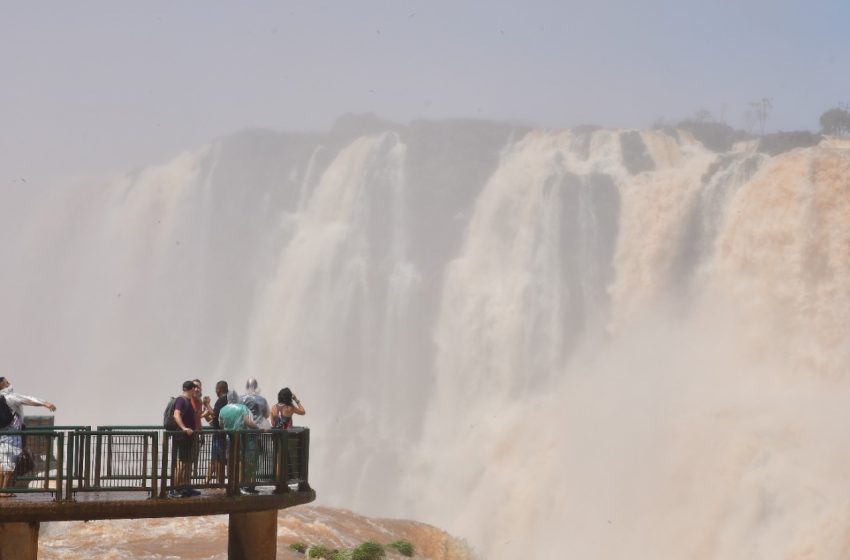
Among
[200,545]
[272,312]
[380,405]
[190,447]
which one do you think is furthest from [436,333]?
[190,447]

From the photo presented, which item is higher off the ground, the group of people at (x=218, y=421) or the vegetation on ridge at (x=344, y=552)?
the group of people at (x=218, y=421)

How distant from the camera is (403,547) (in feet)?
75.4

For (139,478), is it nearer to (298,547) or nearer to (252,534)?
(252,534)

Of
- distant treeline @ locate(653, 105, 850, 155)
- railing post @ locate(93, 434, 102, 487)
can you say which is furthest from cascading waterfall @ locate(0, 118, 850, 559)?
railing post @ locate(93, 434, 102, 487)

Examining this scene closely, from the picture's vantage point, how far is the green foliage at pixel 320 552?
20.4 m

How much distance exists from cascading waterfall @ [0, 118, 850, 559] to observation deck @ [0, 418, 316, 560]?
18.5 m

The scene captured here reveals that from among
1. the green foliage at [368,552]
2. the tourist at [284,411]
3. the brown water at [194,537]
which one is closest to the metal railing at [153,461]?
the tourist at [284,411]

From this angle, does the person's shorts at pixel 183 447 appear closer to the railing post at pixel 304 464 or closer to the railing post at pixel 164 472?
the railing post at pixel 164 472

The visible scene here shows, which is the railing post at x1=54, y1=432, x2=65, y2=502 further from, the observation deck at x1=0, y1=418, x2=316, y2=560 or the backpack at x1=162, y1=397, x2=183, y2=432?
the backpack at x1=162, y1=397, x2=183, y2=432

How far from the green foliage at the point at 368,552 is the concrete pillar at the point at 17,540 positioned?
8405mm

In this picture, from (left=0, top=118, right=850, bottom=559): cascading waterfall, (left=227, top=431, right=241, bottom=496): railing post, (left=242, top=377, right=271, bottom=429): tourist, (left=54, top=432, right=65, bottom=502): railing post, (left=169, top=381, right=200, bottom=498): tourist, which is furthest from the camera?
(left=0, top=118, right=850, bottom=559): cascading waterfall

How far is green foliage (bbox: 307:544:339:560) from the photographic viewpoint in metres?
20.4

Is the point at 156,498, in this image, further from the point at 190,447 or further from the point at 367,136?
the point at 367,136

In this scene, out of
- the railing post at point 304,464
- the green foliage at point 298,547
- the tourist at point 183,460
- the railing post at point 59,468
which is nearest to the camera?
the railing post at point 59,468
